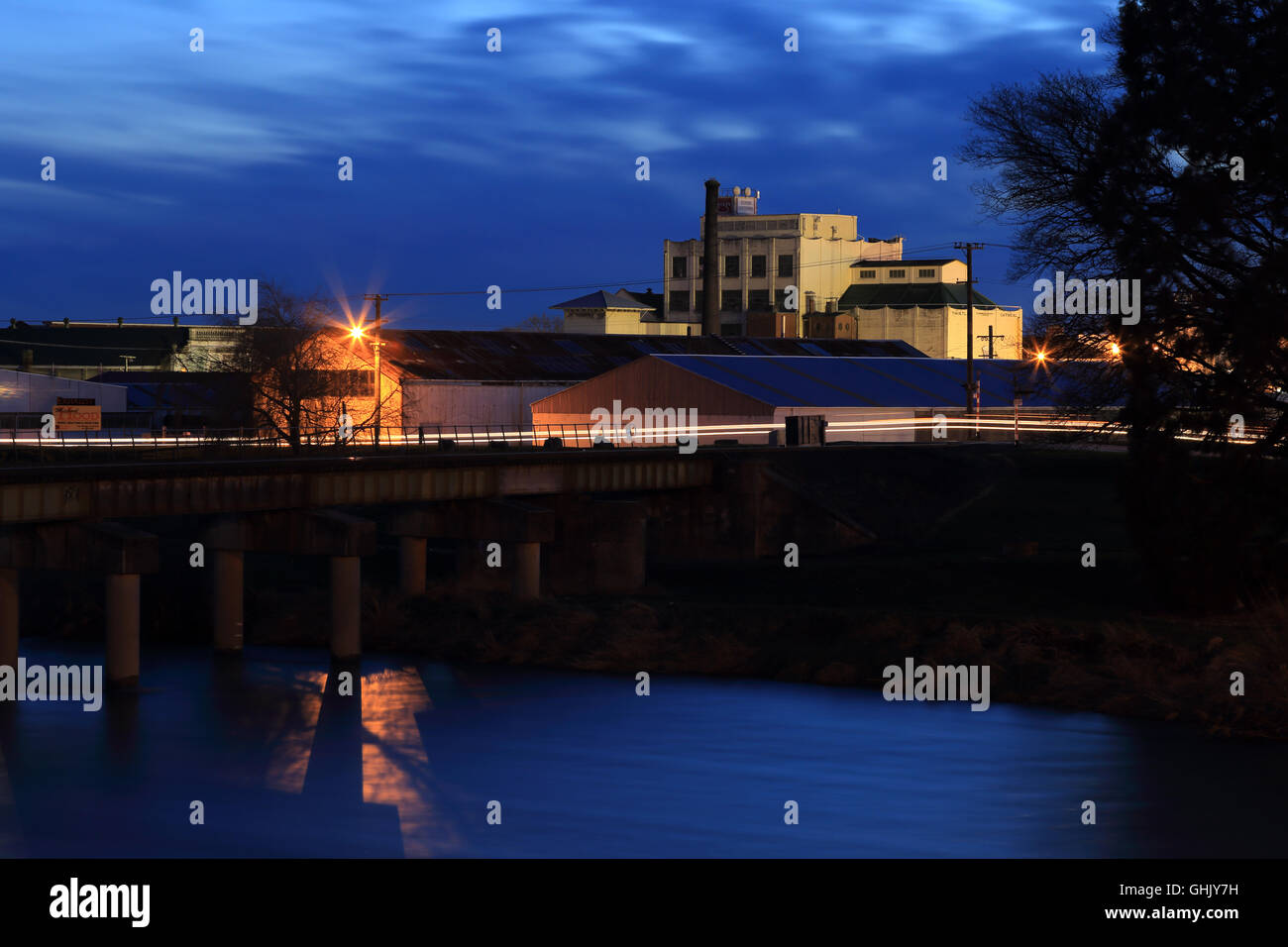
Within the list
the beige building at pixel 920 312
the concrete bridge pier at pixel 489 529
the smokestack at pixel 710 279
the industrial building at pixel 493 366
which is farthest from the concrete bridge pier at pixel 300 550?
the beige building at pixel 920 312

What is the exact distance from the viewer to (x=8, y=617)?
1516 inches

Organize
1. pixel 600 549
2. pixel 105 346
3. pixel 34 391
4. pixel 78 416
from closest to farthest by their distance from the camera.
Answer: pixel 600 549 → pixel 78 416 → pixel 34 391 → pixel 105 346

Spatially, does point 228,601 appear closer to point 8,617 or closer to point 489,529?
point 8,617

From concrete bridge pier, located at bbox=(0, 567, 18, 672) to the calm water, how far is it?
7.95 ft

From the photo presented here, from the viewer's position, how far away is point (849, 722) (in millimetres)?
34875

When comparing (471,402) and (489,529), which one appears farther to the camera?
(471,402)

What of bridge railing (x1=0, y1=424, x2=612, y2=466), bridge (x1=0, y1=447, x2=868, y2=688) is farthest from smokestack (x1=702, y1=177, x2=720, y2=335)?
bridge (x1=0, y1=447, x2=868, y2=688)

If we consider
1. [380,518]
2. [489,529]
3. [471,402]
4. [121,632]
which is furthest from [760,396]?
[121,632]

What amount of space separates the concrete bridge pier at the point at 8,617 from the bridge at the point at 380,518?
0.03 meters

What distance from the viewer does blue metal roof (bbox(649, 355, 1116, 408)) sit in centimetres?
7731

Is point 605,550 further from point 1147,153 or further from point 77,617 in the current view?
point 1147,153

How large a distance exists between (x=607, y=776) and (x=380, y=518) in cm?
3293

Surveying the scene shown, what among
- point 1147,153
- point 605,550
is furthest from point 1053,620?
point 605,550

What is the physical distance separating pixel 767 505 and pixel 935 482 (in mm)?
7482
